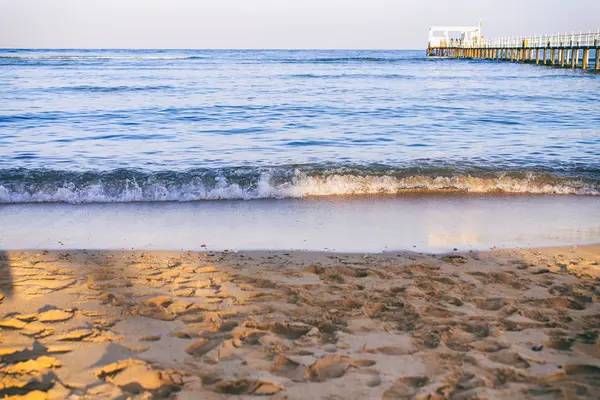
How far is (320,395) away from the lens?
9.11 feet

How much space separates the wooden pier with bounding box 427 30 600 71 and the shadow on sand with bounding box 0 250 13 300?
37.9 metres

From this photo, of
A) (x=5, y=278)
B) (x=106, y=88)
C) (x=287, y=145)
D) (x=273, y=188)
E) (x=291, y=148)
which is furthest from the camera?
(x=106, y=88)

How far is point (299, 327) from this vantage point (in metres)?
3.49

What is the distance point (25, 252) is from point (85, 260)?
27.9 inches

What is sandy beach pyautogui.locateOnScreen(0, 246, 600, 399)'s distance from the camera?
2867 mm

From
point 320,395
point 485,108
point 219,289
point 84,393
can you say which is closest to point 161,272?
point 219,289

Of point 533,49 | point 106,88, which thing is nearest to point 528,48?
point 533,49

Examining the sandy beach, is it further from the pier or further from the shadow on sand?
the pier

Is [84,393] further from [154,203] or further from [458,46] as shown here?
[458,46]

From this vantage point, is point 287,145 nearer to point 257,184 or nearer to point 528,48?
point 257,184

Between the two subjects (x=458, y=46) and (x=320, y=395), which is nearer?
(x=320, y=395)

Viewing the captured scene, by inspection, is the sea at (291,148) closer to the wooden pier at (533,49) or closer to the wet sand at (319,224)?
the wet sand at (319,224)

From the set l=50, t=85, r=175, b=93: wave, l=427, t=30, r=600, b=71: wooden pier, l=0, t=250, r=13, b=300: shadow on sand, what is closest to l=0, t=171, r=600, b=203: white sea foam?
l=0, t=250, r=13, b=300: shadow on sand

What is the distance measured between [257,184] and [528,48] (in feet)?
166
